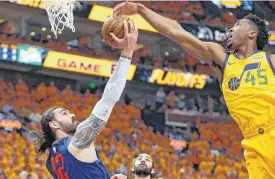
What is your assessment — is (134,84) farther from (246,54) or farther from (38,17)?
(246,54)

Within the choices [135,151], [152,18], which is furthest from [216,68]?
[135,151]

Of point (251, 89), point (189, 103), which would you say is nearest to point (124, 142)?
point (189, 103)

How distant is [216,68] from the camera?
4.85 metres

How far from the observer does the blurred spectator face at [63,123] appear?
4.54 m

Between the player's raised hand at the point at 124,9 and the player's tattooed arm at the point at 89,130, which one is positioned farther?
the player's raised hand at the point at 124,9

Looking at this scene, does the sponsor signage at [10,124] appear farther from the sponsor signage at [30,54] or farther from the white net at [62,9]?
the white net at [62,9]

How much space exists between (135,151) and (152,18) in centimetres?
1292

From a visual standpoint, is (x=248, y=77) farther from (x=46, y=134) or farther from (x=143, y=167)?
(x=143, y=167)

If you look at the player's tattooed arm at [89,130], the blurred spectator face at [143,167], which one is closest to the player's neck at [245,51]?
the player's tattooed arm at [89,130]

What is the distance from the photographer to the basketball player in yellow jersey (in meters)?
4.56

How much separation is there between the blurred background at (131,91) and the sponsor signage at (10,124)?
3 cm

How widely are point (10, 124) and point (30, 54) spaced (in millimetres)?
3968

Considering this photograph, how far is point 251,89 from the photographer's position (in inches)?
181

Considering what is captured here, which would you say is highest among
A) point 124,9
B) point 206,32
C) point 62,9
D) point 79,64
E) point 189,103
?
point 124,9
